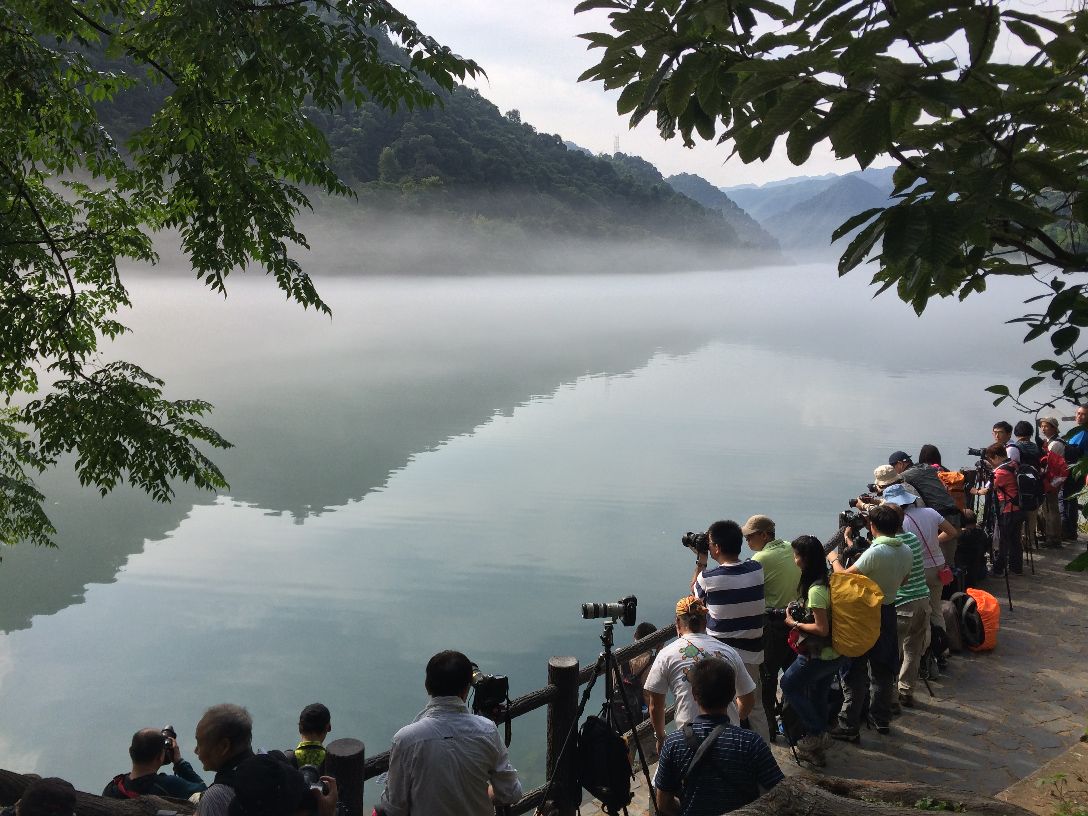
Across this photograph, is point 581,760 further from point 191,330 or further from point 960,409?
point 191,330

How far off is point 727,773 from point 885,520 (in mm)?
2335

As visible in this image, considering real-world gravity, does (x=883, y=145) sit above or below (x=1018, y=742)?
above

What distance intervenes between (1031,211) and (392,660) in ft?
35.1

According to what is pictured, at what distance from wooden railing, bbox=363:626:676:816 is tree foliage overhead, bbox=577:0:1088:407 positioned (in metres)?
2.34

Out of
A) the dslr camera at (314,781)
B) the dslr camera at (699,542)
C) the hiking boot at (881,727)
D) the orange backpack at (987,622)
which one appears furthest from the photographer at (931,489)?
the dslr camera at (314,781)

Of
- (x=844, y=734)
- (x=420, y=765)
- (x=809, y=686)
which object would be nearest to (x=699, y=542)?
(x=809, y=686)

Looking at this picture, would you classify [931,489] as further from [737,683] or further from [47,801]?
[47,801]

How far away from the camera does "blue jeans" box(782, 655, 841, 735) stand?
4.27 meters

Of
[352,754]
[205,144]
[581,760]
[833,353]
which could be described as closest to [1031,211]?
[581,760]

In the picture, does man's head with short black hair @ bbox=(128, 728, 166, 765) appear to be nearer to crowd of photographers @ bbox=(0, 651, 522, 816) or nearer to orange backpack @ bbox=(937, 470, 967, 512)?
crowd of photographers @ bbox=(0, 651, 522, 816)

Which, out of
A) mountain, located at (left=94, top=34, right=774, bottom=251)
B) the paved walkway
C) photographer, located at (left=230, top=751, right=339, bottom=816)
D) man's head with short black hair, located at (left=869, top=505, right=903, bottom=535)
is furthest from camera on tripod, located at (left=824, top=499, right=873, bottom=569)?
mountain, located at (left=94, top=34, right=774, bottom=251)

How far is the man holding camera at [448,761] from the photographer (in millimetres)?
2602

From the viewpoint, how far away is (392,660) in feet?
36.5

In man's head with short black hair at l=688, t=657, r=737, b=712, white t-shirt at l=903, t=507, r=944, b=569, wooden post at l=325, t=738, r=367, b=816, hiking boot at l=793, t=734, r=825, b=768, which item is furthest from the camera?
white t-shirt at l=903, t=507, r=944, b=569
